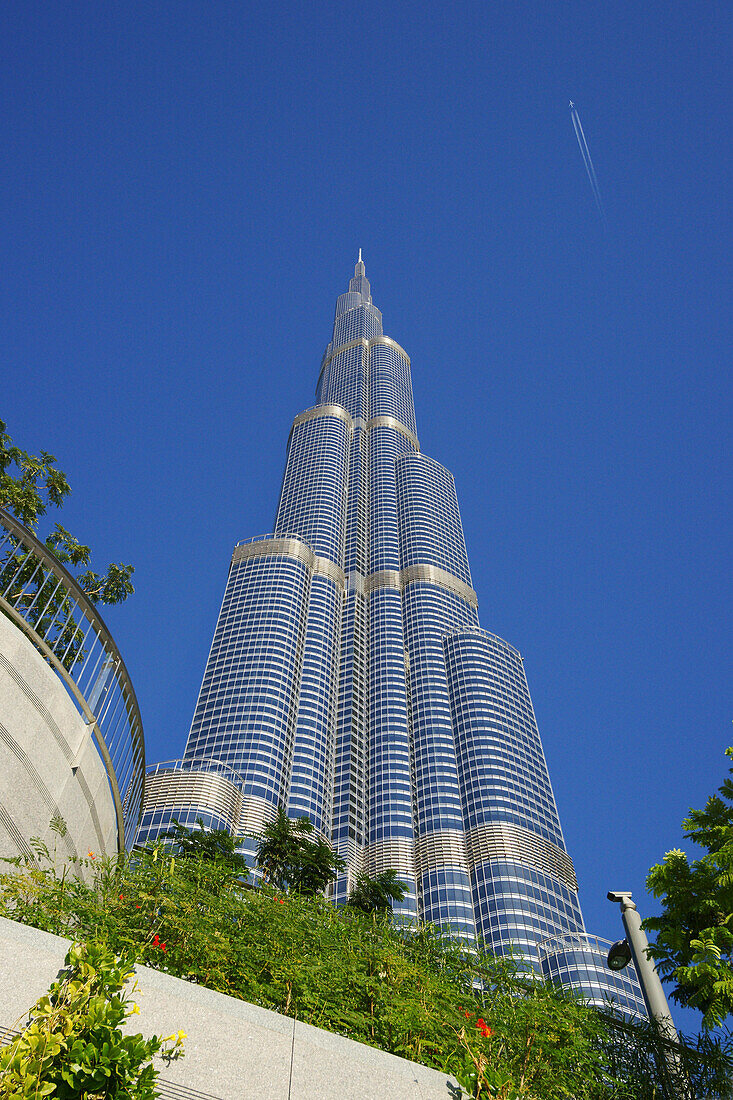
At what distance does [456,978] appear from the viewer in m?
10.0

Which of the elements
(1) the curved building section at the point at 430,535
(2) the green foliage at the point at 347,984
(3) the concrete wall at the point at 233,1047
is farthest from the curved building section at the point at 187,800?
(3) the concrete wall at the point at 233,1047

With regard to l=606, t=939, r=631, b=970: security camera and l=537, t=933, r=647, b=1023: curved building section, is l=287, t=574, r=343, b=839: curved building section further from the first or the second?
l=606, t=939, r=631, b=970: security camera

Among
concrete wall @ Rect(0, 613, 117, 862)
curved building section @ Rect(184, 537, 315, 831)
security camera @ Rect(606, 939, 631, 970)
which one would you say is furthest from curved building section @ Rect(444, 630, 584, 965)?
concrete wall @ Rect(0, 613, 117, 862)

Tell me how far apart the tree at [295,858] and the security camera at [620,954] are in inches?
726

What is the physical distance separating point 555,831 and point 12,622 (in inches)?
5184

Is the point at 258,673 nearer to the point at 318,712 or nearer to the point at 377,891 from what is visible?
the point at 318,712

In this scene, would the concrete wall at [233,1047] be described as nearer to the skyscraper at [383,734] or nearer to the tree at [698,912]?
the tree at [698,912]

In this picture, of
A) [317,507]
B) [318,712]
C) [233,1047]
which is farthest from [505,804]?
Answer: [233,1047]

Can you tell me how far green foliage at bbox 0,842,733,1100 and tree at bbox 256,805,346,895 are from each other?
21.6 meters

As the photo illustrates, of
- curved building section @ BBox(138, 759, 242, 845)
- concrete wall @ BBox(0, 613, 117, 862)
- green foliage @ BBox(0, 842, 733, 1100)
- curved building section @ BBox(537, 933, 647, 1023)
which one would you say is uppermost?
curved building section @ BBox(138, 759, 242, 845)

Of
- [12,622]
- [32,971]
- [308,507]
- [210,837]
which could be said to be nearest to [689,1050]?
[32,971]

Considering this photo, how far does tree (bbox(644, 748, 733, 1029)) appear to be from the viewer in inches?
418

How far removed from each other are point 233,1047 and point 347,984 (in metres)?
2.30

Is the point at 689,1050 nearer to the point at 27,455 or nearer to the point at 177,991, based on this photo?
the point at 177,991
